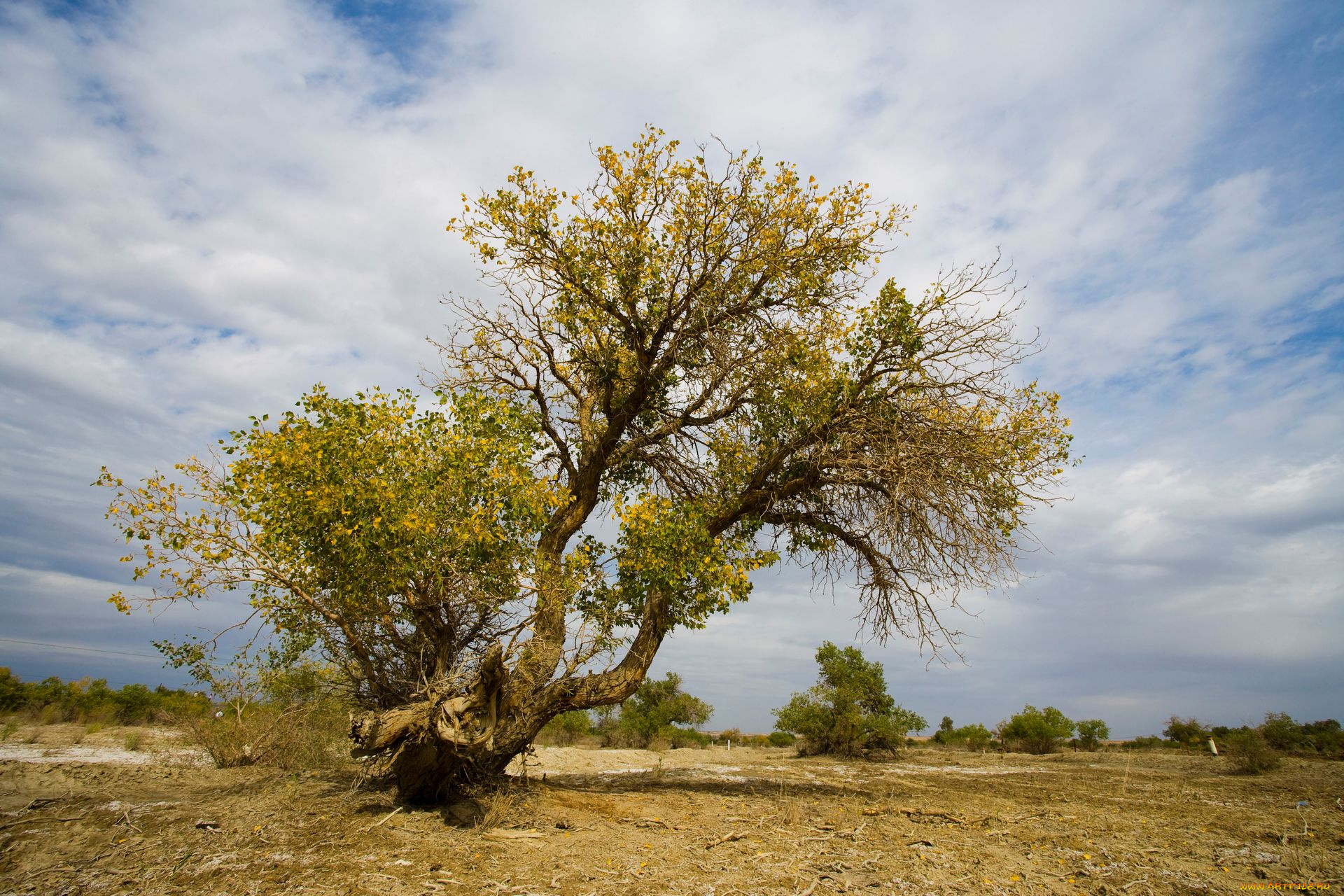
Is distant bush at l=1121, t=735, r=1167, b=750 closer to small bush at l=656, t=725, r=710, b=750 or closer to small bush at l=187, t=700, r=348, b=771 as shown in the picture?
small bush at l=656, t=725, r=710, b=750

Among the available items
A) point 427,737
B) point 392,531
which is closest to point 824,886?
point 427,737

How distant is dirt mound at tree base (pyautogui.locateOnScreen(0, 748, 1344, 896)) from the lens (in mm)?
5574

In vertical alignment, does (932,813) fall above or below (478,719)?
below

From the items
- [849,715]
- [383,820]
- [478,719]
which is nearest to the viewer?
[383,820]

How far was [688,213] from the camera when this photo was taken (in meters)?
9.85

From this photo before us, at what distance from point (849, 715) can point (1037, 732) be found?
8.40 m

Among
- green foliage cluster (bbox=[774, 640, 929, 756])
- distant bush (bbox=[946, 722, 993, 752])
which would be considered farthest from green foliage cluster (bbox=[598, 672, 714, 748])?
distant bush (bbox=[946, 722, 993, 752])

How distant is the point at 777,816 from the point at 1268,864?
4826mm

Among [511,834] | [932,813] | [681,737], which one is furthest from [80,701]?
[932,813]

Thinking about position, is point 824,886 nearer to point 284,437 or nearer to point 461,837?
point 461,837

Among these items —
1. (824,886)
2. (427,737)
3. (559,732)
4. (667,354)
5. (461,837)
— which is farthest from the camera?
(559,732)

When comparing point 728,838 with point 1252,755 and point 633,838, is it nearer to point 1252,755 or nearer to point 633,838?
point 633,838

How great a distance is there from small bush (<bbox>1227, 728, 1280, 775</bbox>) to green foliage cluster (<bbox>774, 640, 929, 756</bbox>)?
831cm

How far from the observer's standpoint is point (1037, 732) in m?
24.4
